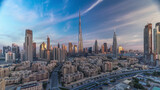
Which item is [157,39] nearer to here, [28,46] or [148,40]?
[148,40]

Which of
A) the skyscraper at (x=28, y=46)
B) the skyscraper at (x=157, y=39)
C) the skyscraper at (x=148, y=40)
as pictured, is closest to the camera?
the skyscraper at (x=157, y=39)

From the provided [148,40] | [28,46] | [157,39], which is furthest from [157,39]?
[28,46]

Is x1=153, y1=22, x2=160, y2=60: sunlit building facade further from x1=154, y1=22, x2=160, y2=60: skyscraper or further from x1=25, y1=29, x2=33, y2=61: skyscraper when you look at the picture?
x1=25, y1=29, x2=33, y2=61: skyscraper

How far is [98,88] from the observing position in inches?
216

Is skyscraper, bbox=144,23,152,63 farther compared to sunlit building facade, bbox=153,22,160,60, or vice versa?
skyscraper, bbox=144,23,152,63

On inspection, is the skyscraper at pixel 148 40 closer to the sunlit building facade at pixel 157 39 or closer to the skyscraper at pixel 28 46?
the sunlit building facade at pixel 157 39

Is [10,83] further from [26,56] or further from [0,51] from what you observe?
[0,51]

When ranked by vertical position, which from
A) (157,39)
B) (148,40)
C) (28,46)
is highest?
(157,39)

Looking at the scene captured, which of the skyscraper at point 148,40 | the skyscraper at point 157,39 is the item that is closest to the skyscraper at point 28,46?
the skyscraper at point 148,40

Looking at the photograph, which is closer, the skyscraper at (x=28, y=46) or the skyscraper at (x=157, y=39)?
the skyscraper at (x=157, y=39)

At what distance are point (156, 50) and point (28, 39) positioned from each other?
2597cm

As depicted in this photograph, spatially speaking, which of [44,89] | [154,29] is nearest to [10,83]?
[44,89]

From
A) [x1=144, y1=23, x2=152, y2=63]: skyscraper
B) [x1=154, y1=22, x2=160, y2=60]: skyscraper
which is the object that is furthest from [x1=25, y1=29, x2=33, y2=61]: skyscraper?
[x1=154, y1=22, x2=160, y2=60]: skyscraper

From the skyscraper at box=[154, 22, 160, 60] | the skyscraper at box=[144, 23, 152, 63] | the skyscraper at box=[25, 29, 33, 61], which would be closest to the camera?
the skyscraper at box=[154, 22, 160, 60]
